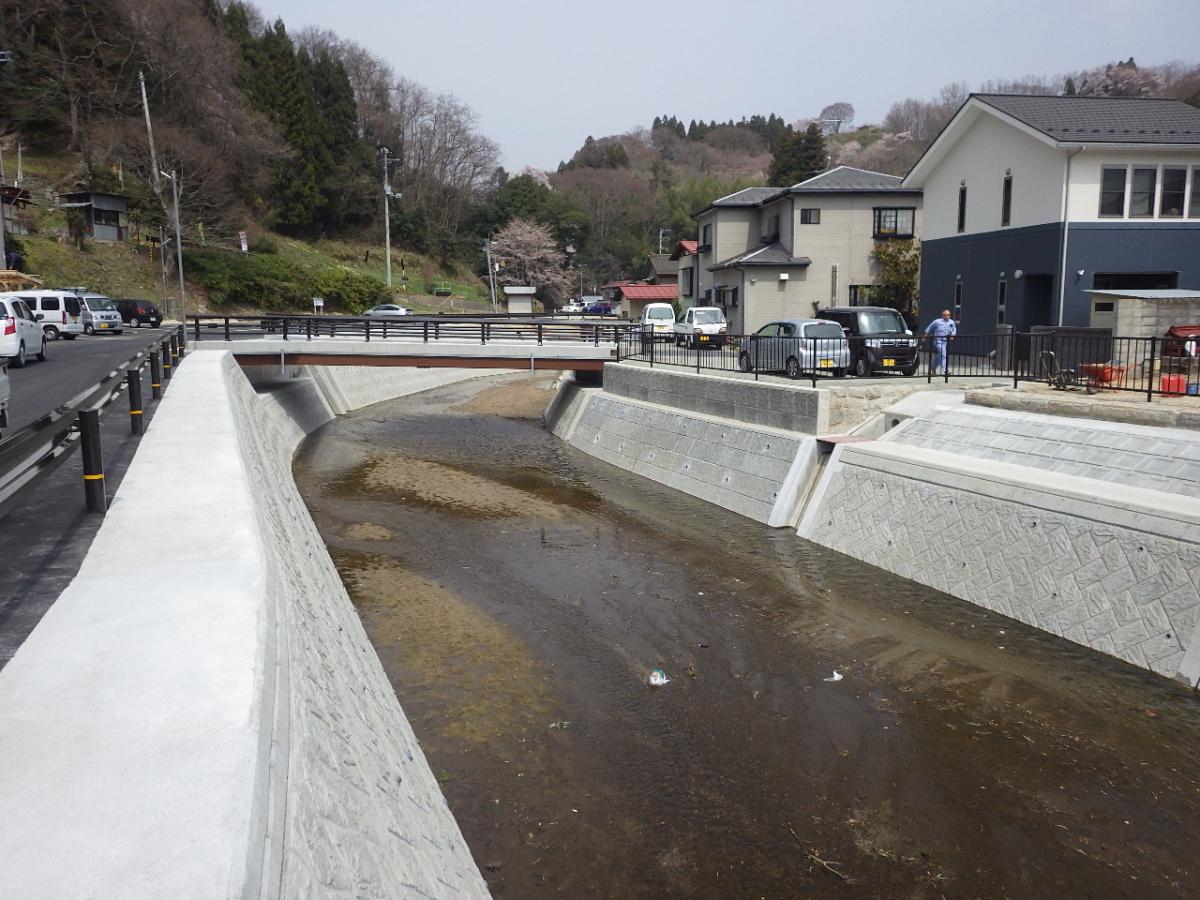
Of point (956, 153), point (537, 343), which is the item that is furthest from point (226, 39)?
point (956, 153)

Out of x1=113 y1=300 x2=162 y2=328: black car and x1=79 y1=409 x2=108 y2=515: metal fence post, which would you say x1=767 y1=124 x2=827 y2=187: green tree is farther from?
x1=79 y1=409 x2=108 y2=515: metal fence post

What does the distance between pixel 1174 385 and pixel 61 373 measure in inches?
985

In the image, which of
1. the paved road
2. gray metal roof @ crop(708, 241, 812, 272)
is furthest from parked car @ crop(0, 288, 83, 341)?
gray metal roof @ crop(708, 241, 812, 272)

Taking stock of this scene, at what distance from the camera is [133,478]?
9.23 meters

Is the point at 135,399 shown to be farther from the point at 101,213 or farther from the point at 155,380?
the point at 101,213

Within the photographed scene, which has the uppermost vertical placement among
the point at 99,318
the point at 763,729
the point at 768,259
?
the point at 768,259

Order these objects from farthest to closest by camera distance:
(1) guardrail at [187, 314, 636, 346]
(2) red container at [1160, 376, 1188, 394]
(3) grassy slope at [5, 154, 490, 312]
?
1. (3) grassy slope at [5, 154, 490, 312]
2. (1) guardrail at [187, 314, 636, 346]
3. (2) red container at [1160, 376, 1188, 394]

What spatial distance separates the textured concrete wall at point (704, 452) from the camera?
63.1 feet

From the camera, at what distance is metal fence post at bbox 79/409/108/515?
27.6ft

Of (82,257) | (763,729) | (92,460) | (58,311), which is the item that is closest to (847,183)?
(58,311)

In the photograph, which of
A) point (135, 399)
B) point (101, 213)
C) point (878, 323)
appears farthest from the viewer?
point (101, 213)

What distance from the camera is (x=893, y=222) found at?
43.8m

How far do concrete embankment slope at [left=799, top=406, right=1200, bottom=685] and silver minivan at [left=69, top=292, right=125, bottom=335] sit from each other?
34068mm

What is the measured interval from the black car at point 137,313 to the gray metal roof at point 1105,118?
39585 millimetres
